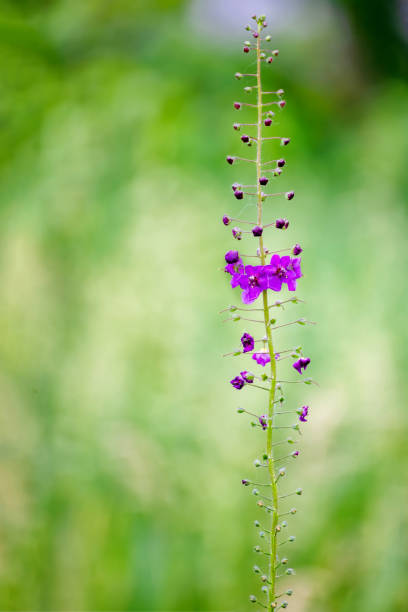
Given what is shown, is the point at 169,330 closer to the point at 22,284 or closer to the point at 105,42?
the point at 22,284

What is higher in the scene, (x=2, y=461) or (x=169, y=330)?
(x=169, y=330)

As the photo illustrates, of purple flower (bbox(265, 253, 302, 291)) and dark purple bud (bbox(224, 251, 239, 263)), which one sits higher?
dark purple bud (bbox(224, 251, 239, 263))

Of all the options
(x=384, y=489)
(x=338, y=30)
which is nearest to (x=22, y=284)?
(x=384, y=489)

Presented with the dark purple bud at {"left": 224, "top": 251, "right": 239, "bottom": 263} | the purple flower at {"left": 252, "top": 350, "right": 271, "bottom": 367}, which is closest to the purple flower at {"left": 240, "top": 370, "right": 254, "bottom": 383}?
the purple flower at {"left": 252, "top": 350, "right": 271, "bottom": 367}

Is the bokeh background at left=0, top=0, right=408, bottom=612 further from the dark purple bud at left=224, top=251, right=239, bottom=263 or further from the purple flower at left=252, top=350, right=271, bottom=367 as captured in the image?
the dark purple bud at left=224, top=251, right=239, bottom=263

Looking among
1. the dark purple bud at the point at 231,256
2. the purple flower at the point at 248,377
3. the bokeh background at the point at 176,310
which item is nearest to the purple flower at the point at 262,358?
the purple flower at the point at 248,377

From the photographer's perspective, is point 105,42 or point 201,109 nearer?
point 201,109

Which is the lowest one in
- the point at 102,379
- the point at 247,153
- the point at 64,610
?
the point at 64,610
